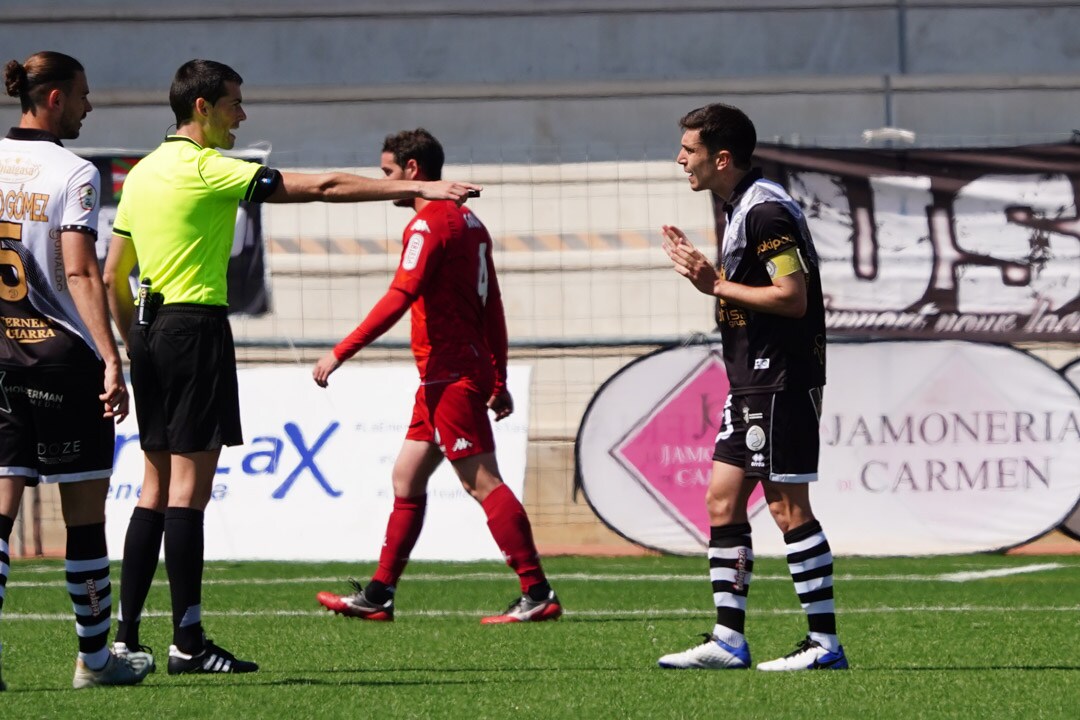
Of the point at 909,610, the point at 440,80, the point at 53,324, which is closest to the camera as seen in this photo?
the point at 53,324

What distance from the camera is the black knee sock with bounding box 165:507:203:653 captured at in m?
5.74

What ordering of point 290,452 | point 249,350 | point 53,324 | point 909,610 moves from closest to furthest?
1. point 53,324
2. point 909,610
3. point 290,452
4. point 249,350

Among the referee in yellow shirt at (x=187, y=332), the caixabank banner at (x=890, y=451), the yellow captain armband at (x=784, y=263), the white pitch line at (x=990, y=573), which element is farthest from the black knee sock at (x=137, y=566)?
the caixabank banner at (x=890, y=451)

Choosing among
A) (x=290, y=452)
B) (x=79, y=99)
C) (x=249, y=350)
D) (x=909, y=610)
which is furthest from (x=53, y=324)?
(x=249, y=350)

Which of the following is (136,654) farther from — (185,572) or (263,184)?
(263,184)

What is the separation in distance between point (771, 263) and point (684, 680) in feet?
4.35

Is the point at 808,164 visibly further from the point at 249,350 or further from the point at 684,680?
the point at 684,680

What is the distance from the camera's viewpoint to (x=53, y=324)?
17.9 feet

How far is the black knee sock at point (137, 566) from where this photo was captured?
5832mm

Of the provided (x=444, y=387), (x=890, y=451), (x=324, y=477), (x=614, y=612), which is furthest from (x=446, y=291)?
(x=890, y=451)

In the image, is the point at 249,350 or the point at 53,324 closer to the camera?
the point at 53,324

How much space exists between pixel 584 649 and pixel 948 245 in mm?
5956

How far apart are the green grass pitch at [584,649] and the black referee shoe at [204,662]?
61mm

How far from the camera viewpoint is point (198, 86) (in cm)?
582
